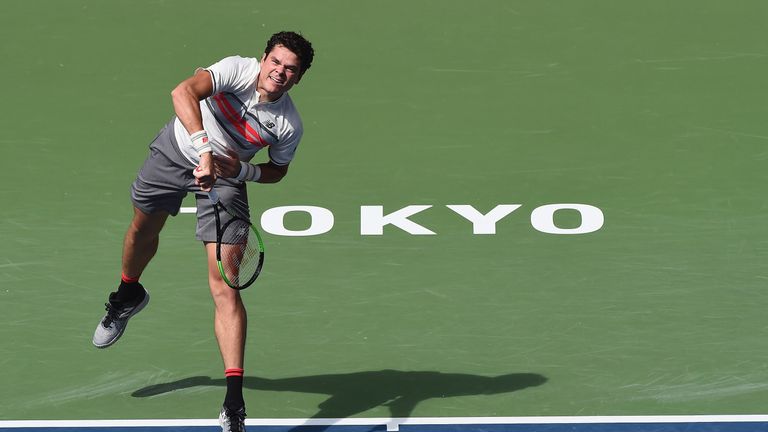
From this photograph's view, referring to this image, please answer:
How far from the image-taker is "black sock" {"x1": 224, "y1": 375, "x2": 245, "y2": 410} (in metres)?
8.68

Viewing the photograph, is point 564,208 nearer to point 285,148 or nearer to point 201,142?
point 285,148

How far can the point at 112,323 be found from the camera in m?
9.88

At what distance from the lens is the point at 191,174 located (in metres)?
9.41

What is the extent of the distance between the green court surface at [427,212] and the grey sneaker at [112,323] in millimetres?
118

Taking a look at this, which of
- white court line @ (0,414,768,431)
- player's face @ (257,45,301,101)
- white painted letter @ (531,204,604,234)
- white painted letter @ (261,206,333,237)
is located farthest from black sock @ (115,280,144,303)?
white painted letter @ (531,204,604,234)

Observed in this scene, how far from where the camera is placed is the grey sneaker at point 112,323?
9859 mm

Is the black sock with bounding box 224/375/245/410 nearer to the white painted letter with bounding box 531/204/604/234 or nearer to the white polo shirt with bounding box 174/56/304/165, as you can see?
the white polo shirt with bounding box 174/56/304/165

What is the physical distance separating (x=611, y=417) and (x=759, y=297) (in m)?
1.92

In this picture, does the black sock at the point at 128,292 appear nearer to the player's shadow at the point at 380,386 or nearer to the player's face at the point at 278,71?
the player's shadow at the point at 380,386

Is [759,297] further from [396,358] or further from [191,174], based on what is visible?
[191,174]

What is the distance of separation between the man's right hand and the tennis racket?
18.3 inches

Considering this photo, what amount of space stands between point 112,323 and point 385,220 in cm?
261

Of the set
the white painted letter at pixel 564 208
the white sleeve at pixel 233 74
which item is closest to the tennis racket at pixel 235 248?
the white sleeve at pixel 233 74

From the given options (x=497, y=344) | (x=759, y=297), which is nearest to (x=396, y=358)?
(x=497, y=344)
